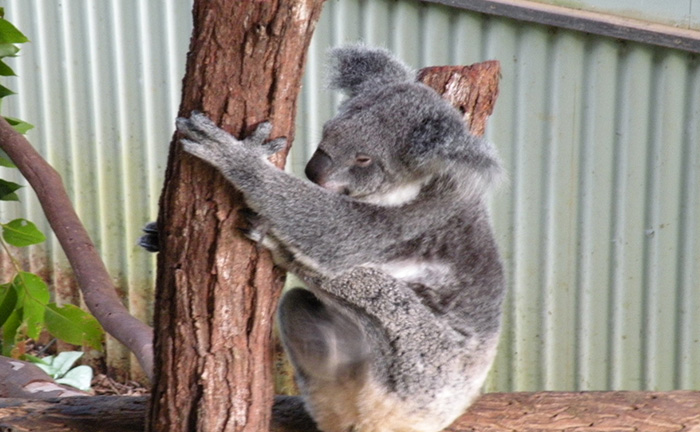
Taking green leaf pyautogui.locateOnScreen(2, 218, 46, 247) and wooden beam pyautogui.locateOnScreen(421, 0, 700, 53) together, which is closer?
green leaf pyautogui.locateOnScreen(2, 218, 46, 247)

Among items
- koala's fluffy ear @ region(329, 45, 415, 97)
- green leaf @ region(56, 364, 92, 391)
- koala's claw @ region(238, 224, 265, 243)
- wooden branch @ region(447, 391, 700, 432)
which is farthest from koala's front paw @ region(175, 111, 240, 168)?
green leaf @ region(56, 364, 92, 391)

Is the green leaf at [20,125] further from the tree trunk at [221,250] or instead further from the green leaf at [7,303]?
the tree trunk at [221,250]

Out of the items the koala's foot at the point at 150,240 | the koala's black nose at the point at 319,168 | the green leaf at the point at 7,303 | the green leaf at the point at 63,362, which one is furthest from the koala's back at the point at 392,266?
the green leaf at the point at 63,362

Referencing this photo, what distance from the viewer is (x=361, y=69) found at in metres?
2.38

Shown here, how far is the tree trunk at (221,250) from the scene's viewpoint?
1606 mm

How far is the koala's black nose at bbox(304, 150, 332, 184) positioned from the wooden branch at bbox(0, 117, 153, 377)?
106 centimetres

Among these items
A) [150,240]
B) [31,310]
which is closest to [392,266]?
[150,240]

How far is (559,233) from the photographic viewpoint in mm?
3592

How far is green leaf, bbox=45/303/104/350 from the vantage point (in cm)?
268

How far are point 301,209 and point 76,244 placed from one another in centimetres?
134

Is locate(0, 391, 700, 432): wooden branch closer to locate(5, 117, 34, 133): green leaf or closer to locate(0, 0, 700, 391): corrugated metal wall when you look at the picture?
locate(5, 117, 34, 133): green leaf

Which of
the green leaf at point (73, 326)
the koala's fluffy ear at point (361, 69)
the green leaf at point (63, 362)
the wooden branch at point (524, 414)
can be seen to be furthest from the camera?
the green leaf at point (63, 362)

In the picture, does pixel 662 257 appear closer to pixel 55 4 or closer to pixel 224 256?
pixel 224 256

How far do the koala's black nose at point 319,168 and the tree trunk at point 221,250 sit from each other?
0.18 m
